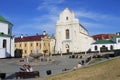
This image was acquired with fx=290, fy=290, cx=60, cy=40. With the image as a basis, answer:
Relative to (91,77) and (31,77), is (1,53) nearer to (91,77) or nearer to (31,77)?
(31,77)

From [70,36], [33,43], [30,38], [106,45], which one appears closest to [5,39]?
[70,36]

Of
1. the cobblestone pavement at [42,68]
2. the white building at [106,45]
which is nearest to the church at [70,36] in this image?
the white building at [106,45]

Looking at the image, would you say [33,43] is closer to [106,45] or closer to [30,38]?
[30,38]

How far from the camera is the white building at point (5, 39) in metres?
63.5

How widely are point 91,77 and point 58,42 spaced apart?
66170 mm

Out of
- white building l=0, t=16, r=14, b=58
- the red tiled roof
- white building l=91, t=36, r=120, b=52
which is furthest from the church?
white building l=0, t=16, r=14, b=58

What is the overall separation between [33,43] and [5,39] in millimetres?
32881

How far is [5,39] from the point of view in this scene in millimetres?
65312

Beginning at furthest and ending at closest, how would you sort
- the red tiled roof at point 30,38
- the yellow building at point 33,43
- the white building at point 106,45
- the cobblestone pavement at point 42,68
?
the red tiled roof at point 30,38 < the yellow building at point 33,43 < the white building at point 106,45 < the cobblestone pavement at point 42,68

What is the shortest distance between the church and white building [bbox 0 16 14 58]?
2141 cm

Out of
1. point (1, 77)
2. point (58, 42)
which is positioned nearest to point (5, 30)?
point (58, 42)

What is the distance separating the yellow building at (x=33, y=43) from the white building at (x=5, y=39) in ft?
87.7

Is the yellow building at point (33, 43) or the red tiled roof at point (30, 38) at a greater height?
the red tiled roof at point (30, 38)

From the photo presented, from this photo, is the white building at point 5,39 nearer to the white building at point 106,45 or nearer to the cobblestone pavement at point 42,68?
the cobblestone pavement at point 42,68
